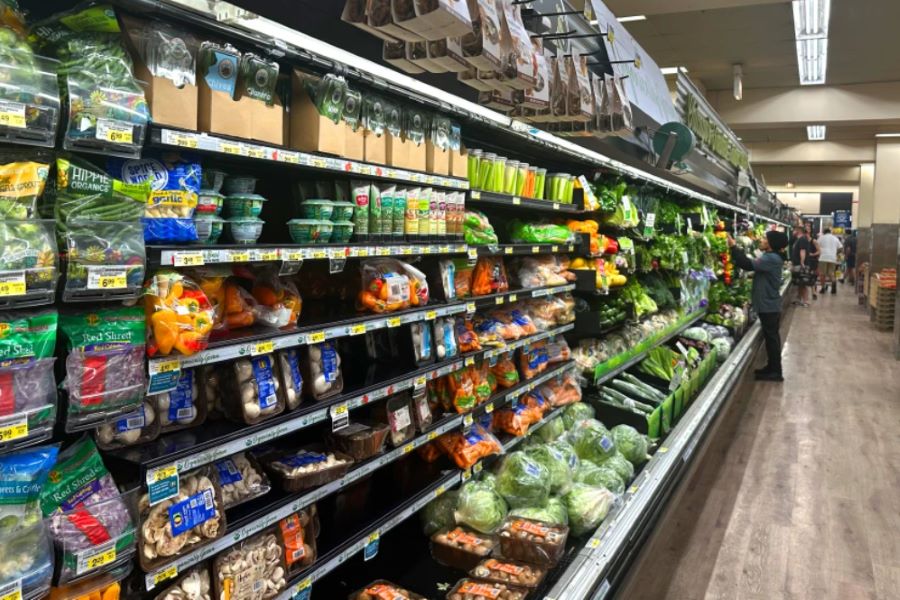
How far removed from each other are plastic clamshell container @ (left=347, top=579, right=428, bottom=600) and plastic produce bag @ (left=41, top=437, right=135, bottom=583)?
1027 millimetres

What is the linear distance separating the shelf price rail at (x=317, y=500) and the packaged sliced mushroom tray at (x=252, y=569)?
62mm

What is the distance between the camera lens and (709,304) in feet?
28.7

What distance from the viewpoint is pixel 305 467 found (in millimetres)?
2182

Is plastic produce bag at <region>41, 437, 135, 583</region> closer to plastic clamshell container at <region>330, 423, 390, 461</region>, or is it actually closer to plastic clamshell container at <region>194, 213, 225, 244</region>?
plastic clamshell container at <region>194, 213, 225, 244</region>

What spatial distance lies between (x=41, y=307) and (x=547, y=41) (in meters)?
2.16

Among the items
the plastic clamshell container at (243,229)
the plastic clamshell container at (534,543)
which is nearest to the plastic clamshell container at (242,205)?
the plastic clamshell container at (243,229)

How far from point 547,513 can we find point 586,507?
206mm

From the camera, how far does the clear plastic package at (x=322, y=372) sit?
2.21m

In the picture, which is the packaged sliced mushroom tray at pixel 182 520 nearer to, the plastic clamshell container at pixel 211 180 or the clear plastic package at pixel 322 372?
the clear plastic package at pixel 322 372

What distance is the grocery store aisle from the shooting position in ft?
11.6

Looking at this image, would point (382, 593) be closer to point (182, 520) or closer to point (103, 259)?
point (182, 520)

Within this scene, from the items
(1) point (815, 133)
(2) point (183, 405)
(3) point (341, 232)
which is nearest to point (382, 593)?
(2) point (183, 405)

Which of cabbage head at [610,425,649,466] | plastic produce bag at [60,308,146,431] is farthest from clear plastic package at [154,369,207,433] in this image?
cabbage head at [610,425,649,466]

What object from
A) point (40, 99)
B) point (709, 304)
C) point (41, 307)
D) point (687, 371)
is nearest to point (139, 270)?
point (41, 307)
